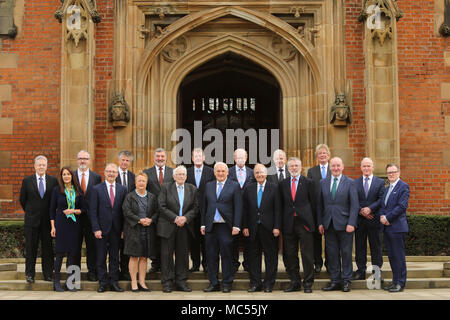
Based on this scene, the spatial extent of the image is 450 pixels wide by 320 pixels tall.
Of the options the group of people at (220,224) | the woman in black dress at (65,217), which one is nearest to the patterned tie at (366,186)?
the group of people at (220,224)

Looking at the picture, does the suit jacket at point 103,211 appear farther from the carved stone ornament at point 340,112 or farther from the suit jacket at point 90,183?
the carved stone ornament at point 340,112

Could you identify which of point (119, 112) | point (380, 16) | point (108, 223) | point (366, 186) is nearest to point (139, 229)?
point (108, 223)

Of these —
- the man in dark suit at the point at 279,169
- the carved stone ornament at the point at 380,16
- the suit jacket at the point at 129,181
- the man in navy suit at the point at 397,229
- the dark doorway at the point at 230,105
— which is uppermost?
the carved stone ornament at the point at 380,16

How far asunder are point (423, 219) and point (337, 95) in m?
2.74

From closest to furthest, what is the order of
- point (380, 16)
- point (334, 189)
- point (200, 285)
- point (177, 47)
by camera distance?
point (334, 189) → point (200, 285) → point (380, 16) → point (177, 47)

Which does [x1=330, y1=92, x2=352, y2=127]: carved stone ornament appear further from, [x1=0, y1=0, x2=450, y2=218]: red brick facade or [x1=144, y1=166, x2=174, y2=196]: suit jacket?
[x1=144, y1=166, x2=174, y2=196]: suit jacket

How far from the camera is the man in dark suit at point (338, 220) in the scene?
315 inches

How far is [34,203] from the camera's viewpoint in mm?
8422

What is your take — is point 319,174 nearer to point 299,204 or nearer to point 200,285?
point 299,204

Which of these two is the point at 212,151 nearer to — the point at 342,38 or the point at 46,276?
the point at 342,38

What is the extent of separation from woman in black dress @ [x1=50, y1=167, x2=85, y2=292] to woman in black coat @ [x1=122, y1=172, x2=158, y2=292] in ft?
2.25

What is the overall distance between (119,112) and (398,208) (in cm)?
556

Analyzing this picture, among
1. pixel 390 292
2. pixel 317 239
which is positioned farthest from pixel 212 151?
pixel 390 292

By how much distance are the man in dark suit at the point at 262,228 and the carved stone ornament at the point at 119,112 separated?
408 cm
